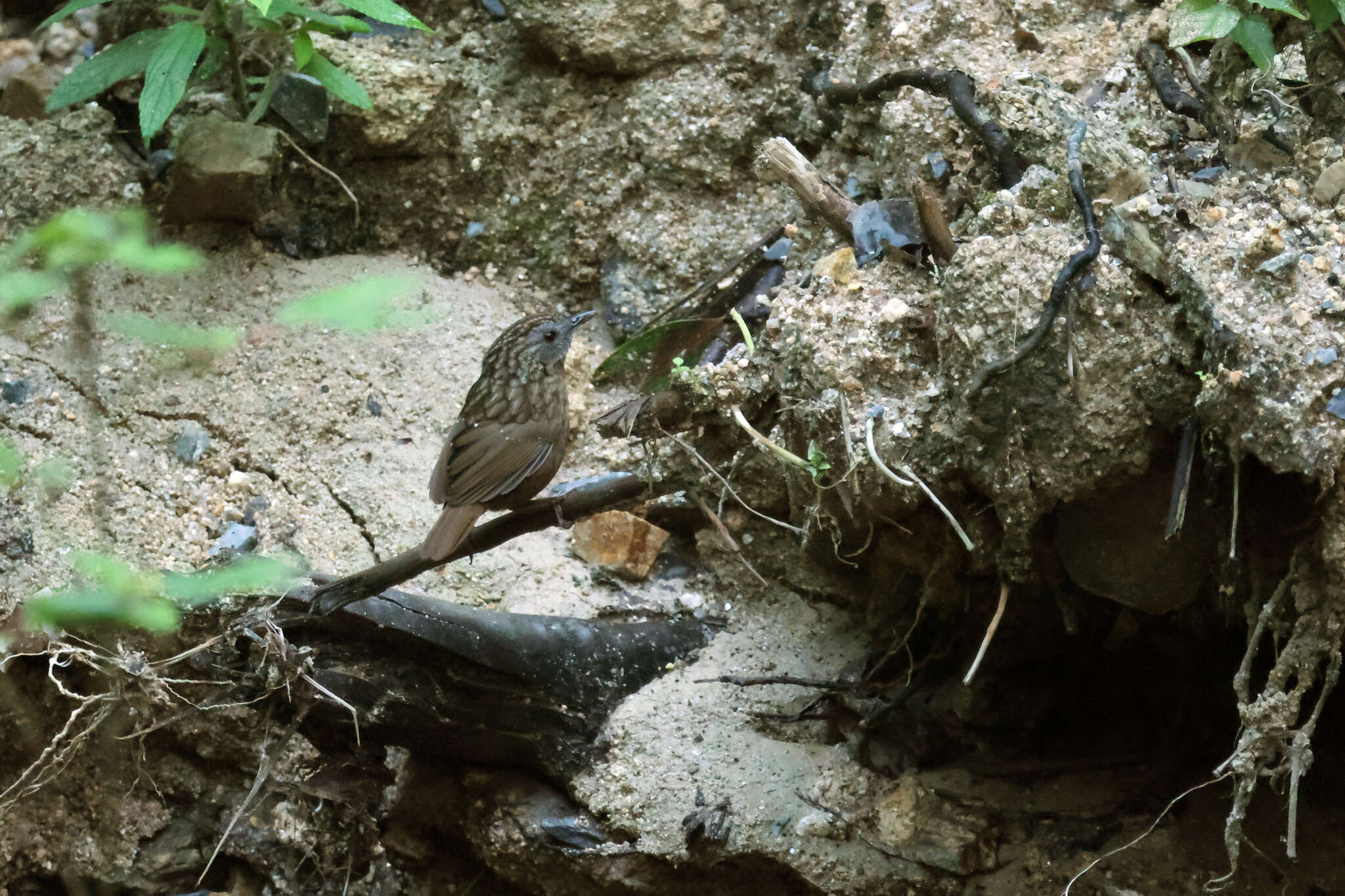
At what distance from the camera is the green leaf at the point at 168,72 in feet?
10.5

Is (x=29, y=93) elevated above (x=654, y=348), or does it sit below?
below

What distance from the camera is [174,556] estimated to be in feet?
10.7

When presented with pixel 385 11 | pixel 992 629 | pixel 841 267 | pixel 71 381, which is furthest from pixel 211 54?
pixel 992 629

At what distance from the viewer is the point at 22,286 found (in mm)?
1283

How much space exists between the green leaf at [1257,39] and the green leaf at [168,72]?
2698mm

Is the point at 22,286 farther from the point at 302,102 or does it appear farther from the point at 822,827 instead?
the point at 302,102

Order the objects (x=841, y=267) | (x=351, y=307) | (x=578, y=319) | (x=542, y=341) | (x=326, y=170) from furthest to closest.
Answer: (x=326, y=170) < (x=578, y=319) < (x=542, y=341) < (x=841, y=267) < (x=351, y=307)

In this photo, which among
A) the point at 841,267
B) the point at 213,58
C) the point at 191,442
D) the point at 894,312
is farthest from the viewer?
the point at 213,58

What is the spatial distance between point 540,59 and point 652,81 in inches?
17.3

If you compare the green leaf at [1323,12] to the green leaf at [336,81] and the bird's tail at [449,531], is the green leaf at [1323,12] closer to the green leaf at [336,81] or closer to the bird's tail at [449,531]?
the bird's tail at [449,531]

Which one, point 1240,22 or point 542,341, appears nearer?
point 1240,22

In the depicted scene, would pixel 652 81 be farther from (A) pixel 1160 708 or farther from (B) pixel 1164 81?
(A) pixel 1160 708

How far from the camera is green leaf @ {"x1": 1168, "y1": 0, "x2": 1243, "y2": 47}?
253 cm

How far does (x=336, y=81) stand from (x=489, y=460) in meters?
1.45
